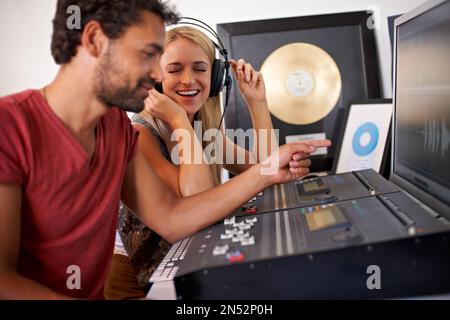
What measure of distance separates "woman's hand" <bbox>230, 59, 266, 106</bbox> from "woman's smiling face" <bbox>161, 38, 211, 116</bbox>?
0.15 m

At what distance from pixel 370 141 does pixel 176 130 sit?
0.59 m

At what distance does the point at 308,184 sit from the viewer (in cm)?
111

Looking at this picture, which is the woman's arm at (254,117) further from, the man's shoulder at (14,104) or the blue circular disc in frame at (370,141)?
the man's shoulder at (14,104)

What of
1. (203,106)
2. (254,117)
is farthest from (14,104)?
(254,117)

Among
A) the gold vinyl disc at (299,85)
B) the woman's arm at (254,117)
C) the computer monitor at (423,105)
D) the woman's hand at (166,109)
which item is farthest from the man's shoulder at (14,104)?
the gold vinyl disc at (299,85)

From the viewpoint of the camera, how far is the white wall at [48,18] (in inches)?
70.9

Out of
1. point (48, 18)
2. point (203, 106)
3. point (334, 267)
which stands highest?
point (48, 18)

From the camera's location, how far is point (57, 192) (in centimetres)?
82

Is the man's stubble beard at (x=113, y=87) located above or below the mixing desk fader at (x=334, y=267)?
above

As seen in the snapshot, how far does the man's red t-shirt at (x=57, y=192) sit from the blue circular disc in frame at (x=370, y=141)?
0.80 meters

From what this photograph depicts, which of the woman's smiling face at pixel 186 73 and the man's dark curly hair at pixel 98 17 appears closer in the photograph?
the man's dark curly hair at pixel 98 17

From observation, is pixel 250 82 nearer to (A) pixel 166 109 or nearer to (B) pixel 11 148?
(A) pixel 166 109
